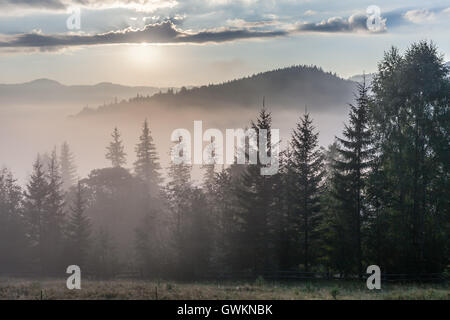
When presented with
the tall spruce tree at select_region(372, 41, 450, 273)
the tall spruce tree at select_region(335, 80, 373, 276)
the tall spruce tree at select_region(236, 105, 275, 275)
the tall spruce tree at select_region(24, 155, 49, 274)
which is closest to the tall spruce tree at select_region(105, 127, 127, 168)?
the tall spruce tree at select_region(24, 155, 49, 274)

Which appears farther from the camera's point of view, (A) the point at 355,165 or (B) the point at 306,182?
(B) the point at 306,182

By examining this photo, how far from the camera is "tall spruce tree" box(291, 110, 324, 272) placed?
48406 mm

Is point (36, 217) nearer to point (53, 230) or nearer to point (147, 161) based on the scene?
point (53, 230)

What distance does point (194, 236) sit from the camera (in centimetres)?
5294

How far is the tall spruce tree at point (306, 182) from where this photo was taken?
4841cm

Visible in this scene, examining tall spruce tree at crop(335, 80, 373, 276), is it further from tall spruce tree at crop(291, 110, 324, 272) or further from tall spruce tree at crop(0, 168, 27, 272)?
tall spruce tree at crop(0, 168, 27, 272)

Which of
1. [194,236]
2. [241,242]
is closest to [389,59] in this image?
[241,242]

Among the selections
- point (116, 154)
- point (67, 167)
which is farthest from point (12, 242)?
point (67, 167)

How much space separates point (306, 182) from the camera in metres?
48.7

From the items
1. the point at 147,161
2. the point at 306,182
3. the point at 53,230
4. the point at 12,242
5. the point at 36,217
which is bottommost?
the point at 12,242

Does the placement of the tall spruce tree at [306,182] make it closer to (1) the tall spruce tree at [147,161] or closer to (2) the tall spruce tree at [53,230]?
(2) the tall spruce tree at [53,230]

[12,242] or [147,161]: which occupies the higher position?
[147,161]
